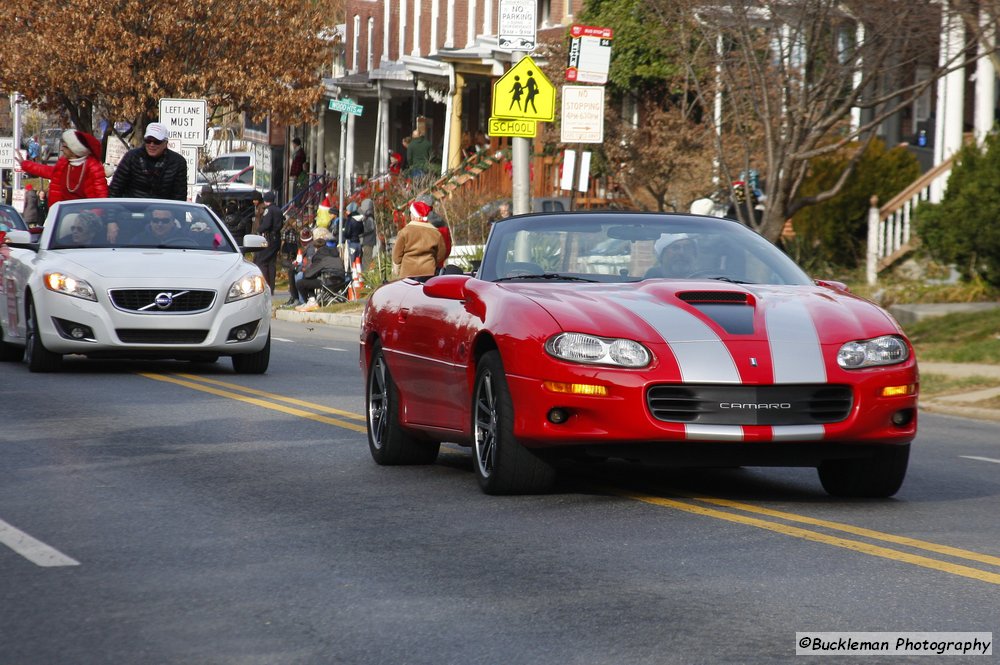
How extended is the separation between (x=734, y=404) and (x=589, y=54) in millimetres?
12850

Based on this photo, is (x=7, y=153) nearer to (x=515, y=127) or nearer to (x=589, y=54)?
(x=515, y=127)

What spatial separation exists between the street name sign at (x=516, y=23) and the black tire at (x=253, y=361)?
6078 mm

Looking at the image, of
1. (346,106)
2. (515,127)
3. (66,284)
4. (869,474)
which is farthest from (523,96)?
(869,474)

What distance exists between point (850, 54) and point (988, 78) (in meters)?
7.18

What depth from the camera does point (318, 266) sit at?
97.5ft

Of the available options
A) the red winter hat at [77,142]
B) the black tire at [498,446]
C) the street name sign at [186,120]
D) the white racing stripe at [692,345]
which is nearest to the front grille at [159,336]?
the red winter hat at [77,142]

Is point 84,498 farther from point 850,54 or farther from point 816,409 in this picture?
point 850,54

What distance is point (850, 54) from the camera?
19812 mm

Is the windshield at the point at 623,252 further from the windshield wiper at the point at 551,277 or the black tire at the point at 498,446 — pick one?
the black tire at the point at 498,446

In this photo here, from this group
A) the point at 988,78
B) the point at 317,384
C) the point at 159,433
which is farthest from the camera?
the point at 988,78

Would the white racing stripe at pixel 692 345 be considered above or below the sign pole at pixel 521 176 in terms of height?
below

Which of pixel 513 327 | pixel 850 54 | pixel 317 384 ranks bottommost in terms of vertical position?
pixel 317 384

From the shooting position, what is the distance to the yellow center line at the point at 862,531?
→ 7184mm

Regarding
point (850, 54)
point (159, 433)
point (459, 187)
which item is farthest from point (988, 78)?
point (159, 433)
